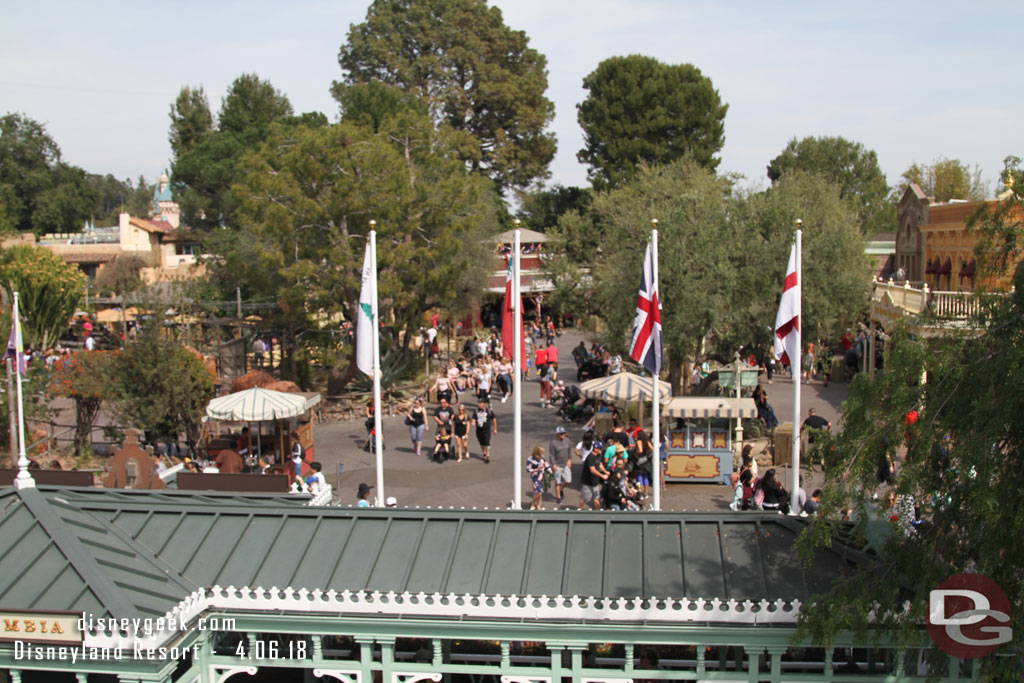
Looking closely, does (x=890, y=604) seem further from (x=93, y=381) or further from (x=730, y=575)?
(x=93, y=381)

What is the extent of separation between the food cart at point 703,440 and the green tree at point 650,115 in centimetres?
3325

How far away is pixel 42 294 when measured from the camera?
34625mm

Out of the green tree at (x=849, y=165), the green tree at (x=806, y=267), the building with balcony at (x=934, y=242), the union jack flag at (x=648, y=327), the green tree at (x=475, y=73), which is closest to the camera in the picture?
the union jack flag at (x=648, y=327)

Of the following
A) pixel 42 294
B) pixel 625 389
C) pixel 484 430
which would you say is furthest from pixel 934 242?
pixel 42 294

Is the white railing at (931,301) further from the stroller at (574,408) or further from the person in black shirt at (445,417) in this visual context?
the person in black shirt at (445,417)

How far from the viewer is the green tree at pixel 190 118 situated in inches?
2881

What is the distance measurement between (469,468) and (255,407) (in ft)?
16.3

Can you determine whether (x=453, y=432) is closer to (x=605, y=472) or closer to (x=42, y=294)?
(x=605, y=472)

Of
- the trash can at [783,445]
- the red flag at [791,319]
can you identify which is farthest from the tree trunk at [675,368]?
the red flag at [791,319]

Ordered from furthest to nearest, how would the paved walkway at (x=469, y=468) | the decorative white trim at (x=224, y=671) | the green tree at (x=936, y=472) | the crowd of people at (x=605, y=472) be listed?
1. the paved walkway at (x=469, y=468)
2. the crowd of people at (x=605, y=472)
3. the decorative white trim at (x=224, y=671)
4. the green tree at (x=936, y=472)

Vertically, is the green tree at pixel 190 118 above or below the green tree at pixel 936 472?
above

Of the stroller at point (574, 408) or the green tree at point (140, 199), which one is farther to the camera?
the green tree at point (140, 199)

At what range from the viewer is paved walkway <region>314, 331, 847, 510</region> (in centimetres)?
1808

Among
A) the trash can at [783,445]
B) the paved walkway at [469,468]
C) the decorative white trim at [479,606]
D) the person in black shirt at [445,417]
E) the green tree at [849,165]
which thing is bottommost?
the paved walkway at [469,468]
